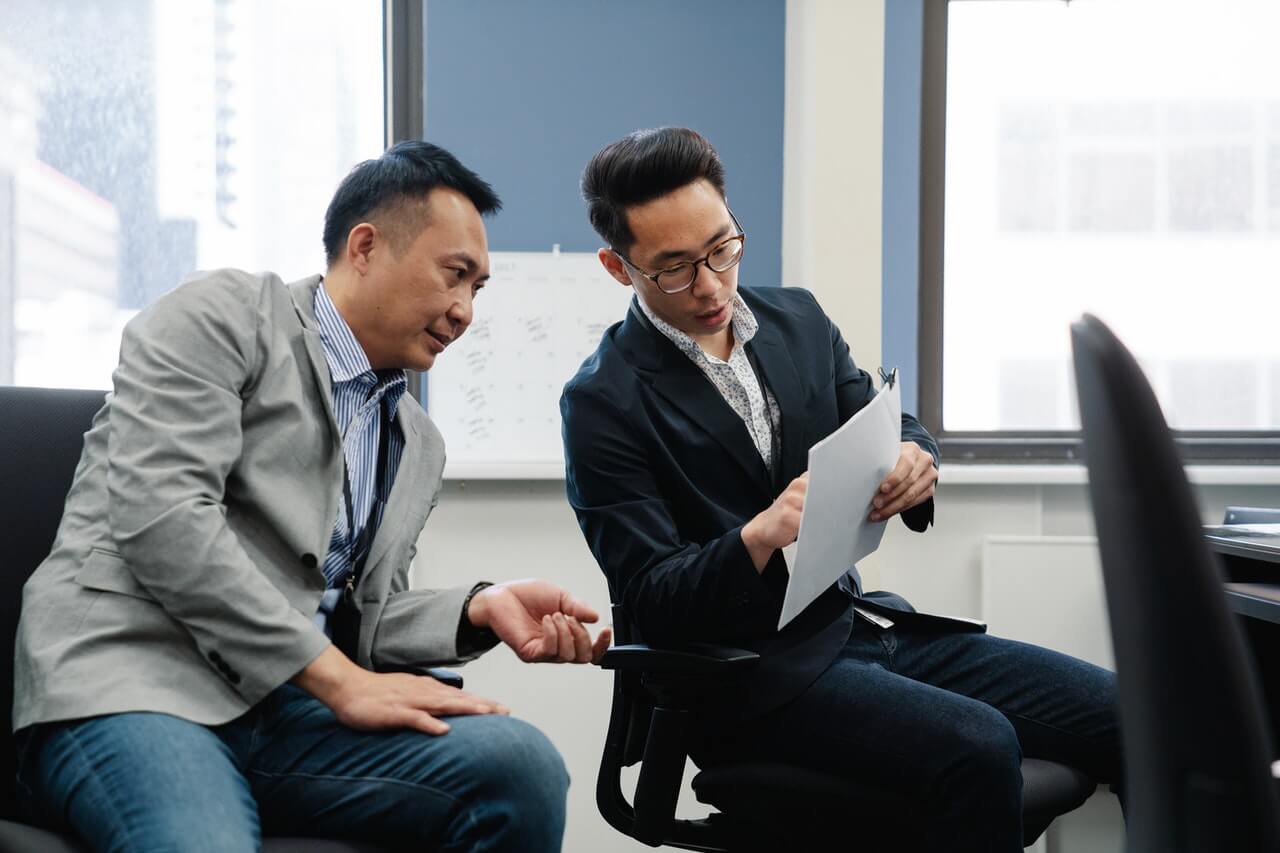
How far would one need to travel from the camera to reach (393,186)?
4.85 ft

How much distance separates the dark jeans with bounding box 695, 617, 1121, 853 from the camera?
1277 mm

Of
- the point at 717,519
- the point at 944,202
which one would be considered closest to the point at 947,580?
the point at 944,202

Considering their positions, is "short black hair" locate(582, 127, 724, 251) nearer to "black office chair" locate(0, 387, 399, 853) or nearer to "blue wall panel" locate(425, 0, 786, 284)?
"black office chair" locate(0, 387, 399, 853)

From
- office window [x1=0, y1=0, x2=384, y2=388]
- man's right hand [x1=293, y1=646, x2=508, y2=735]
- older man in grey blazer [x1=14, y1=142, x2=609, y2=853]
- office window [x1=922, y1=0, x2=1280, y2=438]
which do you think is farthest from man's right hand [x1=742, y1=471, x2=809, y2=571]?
office window [x1=0, y1=0, x2=384, y2=388]

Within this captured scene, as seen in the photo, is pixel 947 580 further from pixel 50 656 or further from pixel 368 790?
pixel 50 656

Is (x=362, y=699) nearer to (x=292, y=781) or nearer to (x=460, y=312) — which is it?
(x=292, y=781)

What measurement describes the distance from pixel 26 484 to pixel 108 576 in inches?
8.9

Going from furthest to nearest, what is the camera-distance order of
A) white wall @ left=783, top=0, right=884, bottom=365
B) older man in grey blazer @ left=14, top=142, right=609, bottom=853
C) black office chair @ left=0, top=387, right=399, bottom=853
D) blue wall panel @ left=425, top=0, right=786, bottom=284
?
blue wall panel @ left=425, top=0, right=786, bottom=284, white wall @ left=783, top=0, right=884, bottom=365, black office chair @ left=0, top=387, right=399, bottom=853, older man in grey blazer @ left=14, top=142, right=609, bottom=853

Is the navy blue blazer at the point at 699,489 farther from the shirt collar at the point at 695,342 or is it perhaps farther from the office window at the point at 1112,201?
the office window at the point at 1112,201

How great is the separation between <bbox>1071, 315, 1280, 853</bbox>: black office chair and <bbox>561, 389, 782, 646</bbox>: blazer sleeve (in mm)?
822

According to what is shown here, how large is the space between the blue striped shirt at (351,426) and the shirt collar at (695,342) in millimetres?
408

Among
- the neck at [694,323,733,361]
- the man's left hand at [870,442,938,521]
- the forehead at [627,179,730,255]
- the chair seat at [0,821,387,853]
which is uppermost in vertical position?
the forehead at [627,179,730,255]

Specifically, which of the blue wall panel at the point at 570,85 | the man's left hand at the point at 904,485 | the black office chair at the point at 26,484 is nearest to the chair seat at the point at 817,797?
the man's left hand at the point at 904,485

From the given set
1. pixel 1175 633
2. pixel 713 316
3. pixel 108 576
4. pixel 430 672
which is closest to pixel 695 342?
pixel 713 316
